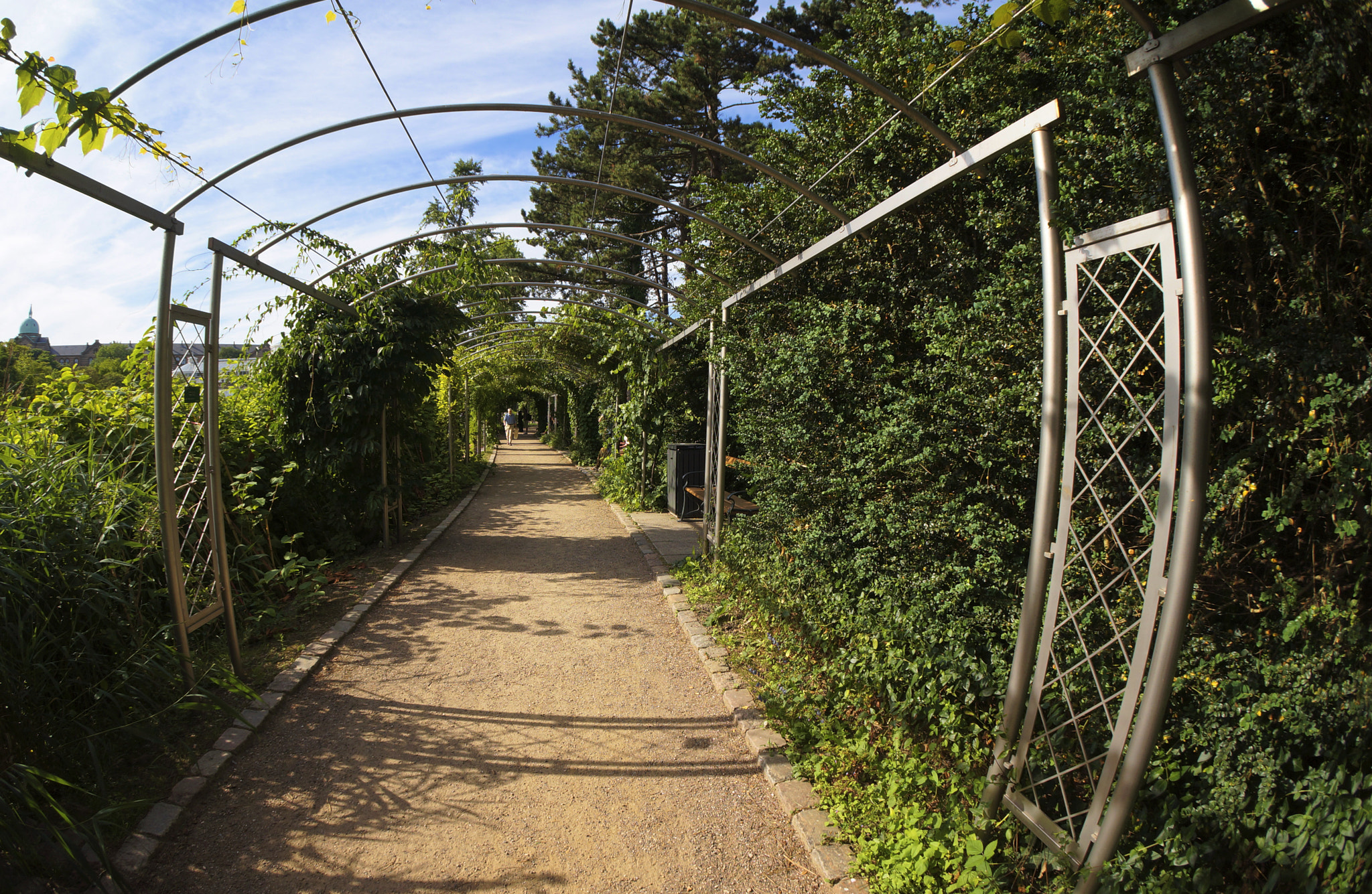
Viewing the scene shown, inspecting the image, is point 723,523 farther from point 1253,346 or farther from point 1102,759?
point 1253,346

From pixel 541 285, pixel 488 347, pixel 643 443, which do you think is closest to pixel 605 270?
pixel 541 285

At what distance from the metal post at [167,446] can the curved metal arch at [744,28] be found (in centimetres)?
98

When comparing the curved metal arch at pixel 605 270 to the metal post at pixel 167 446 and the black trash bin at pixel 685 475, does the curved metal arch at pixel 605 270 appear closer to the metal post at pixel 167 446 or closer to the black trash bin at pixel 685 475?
the black trash bin at pixel 685 475

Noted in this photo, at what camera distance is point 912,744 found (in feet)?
10.0

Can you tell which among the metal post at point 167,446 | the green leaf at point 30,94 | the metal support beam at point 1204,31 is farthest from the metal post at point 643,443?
the metal support beam at point 1204,31

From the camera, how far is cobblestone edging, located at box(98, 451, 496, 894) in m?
2.60

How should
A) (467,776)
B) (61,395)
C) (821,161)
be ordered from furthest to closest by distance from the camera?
(61,395) < (821,161) < (467,776)

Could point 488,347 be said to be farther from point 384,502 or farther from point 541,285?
point 541,285

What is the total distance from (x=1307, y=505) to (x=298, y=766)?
13.1 feet

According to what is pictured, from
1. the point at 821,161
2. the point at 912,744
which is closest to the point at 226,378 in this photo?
the point at 821,161

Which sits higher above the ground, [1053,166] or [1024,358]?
[1053,166]

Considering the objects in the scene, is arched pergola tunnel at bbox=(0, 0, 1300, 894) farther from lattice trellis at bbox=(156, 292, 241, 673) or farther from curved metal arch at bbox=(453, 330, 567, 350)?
curved metal arch at bbox=(453, 330, 567, 350)

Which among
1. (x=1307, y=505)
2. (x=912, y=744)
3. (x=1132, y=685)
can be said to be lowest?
(x=912, y=744)

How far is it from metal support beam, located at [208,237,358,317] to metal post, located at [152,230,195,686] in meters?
0.51
